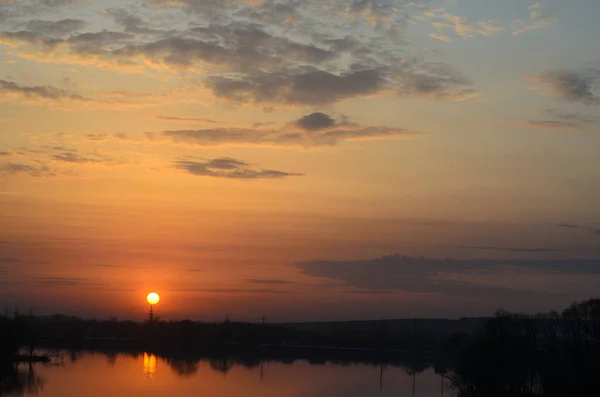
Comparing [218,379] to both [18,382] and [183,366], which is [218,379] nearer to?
[183,366]

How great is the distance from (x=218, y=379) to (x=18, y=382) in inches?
556

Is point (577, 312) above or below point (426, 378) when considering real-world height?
→ above

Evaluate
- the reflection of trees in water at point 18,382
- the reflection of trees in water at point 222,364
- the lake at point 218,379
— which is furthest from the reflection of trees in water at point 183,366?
the reflection of trees in water at point 18,382

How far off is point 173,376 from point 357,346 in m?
57.6

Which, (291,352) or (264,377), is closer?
(264,377)

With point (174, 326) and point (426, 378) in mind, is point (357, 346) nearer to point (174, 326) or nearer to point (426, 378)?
point (174, 326)

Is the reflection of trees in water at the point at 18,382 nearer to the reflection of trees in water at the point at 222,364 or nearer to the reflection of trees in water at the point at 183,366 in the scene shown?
the reflection of trees in water at the point at 183,366

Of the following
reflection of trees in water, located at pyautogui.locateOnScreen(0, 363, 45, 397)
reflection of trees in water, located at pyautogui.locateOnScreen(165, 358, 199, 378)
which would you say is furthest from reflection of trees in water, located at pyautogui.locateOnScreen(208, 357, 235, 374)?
reflection of trees in water, located at pyautogui.locateOnScreen(0, 363, 45, 397)

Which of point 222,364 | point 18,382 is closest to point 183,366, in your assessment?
point 222,364

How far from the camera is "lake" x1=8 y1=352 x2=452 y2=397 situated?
44.9 meters

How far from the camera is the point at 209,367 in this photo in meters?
65.8

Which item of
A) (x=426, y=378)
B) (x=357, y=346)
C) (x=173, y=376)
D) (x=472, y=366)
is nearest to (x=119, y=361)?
(x=173, y=376)

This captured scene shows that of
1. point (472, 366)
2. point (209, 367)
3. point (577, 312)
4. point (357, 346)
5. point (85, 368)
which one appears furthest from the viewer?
point (357, 346)

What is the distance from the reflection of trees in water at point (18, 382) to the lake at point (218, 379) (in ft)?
0.23
